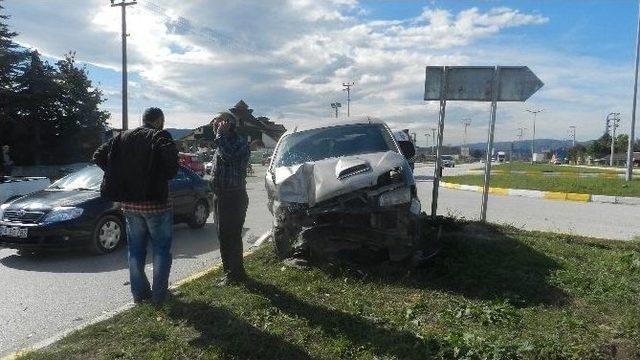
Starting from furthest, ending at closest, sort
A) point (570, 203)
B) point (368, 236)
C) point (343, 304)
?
point (570, 203) → point (368, 236) → point (343, 304)

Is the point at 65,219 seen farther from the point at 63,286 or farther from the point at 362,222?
the point at 362,222

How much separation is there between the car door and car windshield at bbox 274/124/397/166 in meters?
3.11

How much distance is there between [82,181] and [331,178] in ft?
15.8

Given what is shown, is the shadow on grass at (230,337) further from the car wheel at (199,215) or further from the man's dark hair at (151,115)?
the car wheel at (199,215)

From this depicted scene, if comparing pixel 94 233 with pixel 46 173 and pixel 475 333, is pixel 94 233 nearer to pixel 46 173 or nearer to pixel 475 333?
pixel 475 333

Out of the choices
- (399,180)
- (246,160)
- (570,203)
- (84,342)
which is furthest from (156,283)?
(570,203)

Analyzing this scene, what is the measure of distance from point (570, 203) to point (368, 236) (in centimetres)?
1217

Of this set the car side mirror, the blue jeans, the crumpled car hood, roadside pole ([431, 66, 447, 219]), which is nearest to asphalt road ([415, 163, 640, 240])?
roadside pole ([431, 66, 447, 219])

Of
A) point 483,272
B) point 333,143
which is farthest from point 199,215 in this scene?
point 483,272

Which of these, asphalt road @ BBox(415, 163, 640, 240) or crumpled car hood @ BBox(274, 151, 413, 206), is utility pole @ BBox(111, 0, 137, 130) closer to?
asphalt road @ BBox(415, 163, 640, 240)

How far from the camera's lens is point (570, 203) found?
15.2 m

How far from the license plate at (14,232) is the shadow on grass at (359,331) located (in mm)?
4027

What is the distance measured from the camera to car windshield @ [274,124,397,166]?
635cm

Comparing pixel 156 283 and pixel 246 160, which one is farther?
pixel 246 160
